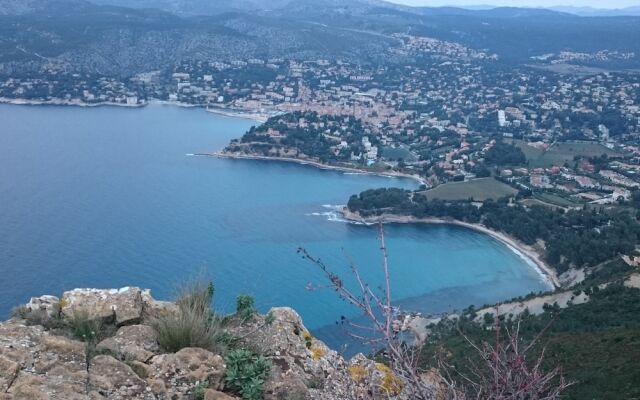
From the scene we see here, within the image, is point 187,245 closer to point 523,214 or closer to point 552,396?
point 523,214

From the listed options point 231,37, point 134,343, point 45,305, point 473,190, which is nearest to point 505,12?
point 231,37

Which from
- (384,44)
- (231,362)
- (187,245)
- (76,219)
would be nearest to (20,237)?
(76,219)

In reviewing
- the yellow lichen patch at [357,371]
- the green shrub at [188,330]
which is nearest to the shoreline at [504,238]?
the yellow lichen patch at [357,371]

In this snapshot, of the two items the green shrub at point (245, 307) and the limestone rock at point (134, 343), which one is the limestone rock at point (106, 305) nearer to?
the limestone rock at point (134, 343)

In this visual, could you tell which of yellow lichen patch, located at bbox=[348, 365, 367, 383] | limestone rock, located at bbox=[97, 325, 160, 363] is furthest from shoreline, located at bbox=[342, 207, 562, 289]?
limestone rock, located at bbox=[97, 325, 160, 363]

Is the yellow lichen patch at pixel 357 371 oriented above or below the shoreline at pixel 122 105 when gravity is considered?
above
